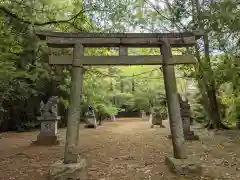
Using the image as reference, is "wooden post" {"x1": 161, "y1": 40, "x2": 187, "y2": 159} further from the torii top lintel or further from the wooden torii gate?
the torii top lintel

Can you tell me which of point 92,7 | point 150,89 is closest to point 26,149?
point 92,7

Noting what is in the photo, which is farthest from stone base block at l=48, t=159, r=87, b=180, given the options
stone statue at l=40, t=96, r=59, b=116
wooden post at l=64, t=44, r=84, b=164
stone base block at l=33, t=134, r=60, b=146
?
stone statue at l=40, t=96, r=59, b=116

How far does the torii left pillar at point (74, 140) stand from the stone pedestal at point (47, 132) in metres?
4.26

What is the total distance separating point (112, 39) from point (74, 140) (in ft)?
8.45

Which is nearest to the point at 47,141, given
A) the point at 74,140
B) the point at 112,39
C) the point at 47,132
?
the point at 47,132

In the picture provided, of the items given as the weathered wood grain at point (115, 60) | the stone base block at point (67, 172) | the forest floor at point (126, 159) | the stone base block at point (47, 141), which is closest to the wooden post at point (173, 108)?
the weathered wood grain at point (115, 60)

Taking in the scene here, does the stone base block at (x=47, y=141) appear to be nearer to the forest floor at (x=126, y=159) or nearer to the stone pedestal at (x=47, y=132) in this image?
the stone pedestal at (x=47, y=132)

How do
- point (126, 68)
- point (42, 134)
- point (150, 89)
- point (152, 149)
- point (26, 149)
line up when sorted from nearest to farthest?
1. point (152, 149)
2. point (26, 149)
3. point (42, 134)
4. point (126, 68)
5. point (150, 89)

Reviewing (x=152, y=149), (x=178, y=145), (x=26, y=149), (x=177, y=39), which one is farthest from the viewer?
(x=26, y=149)

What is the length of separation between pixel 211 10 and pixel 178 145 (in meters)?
4.18

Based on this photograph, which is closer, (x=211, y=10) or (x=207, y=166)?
(x=207, y=166)

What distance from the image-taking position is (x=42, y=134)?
10.5m

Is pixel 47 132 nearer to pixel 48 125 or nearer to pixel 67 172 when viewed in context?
pixel 48 125

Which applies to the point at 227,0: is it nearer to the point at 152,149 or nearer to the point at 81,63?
the point at 81,63
